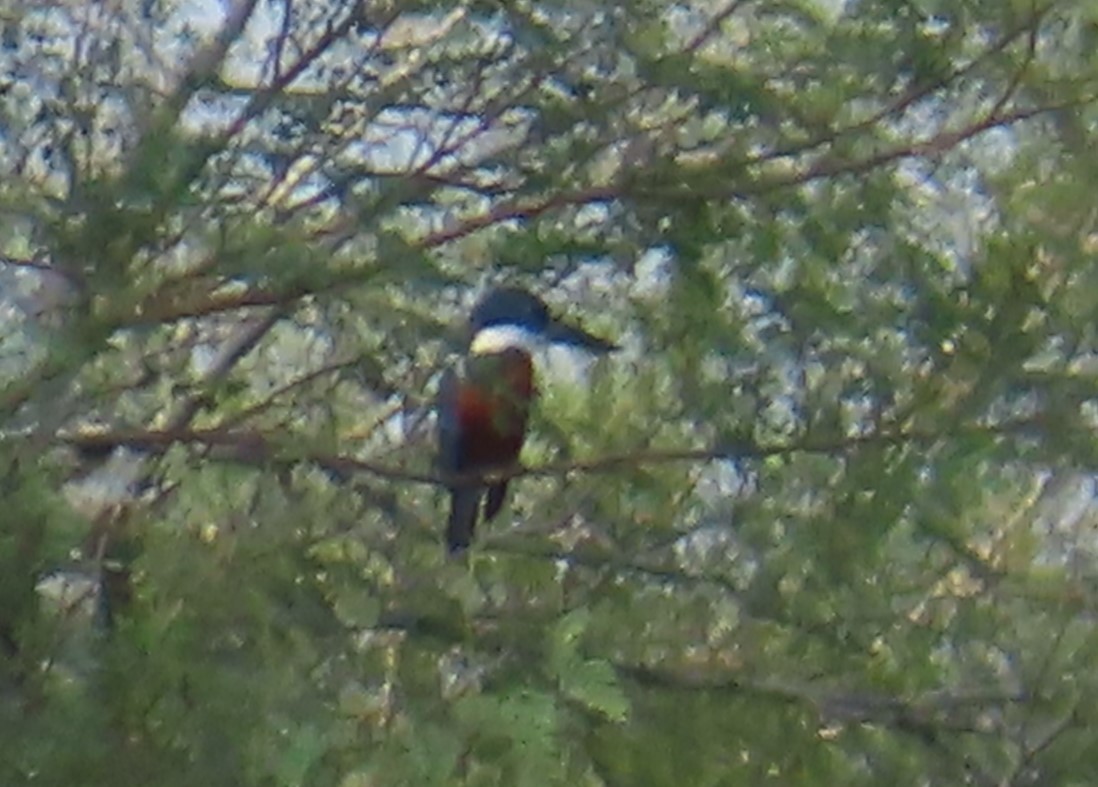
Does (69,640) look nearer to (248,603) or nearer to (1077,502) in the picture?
(248,603)

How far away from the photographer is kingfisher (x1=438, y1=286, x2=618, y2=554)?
241 cm

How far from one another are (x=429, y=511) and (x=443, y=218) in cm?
41

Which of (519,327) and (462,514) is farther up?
(519,327)

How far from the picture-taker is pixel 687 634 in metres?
2.36

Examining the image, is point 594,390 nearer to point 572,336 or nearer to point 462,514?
point 572,336

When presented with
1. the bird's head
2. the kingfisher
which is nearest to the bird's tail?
the kingfisher

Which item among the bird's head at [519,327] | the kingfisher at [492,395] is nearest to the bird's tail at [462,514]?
the kingfisher at [492,395]

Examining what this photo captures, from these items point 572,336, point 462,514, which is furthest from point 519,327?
point 462,514

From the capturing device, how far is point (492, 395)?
246 centimetres

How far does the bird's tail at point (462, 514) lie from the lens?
2.39m

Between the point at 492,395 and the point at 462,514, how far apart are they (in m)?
0.16

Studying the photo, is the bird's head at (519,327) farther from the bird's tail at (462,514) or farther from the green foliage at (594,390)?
the bird's tail at (462,514)

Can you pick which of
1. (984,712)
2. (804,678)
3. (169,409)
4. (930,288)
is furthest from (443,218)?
(984,712)

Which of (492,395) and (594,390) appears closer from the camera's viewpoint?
(492,395)
